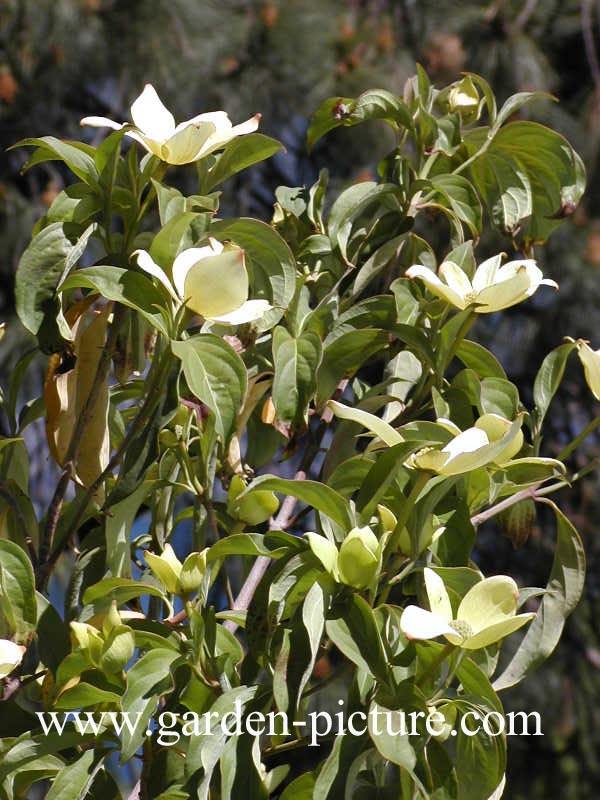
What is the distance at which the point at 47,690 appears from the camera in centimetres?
48

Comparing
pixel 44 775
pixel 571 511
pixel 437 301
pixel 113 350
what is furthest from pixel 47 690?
pixel 571 511

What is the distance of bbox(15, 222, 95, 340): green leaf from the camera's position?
0.45 metres

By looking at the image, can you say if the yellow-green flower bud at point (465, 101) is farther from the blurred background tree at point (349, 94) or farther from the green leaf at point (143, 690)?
the blurred background tree at point (349, 94)

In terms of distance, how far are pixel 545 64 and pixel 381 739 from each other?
6.33 feet

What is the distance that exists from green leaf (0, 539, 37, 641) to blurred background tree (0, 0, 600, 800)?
4.97 ft

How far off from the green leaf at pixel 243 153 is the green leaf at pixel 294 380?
8cm

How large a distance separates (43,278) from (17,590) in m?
0.13

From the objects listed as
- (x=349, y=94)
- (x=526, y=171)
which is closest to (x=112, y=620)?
(x=526, y=171)

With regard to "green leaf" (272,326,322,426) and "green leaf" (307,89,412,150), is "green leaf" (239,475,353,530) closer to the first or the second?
"green leaf" (272,326,322,426)

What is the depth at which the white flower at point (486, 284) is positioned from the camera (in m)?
0.48

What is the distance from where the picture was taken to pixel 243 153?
497mm

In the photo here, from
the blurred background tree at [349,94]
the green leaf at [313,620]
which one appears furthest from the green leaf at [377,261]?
the blurred background tree at [349,94]

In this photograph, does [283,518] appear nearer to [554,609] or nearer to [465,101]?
[554,609]

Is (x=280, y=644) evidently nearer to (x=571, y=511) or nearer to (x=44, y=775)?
(x=44, y=775)
